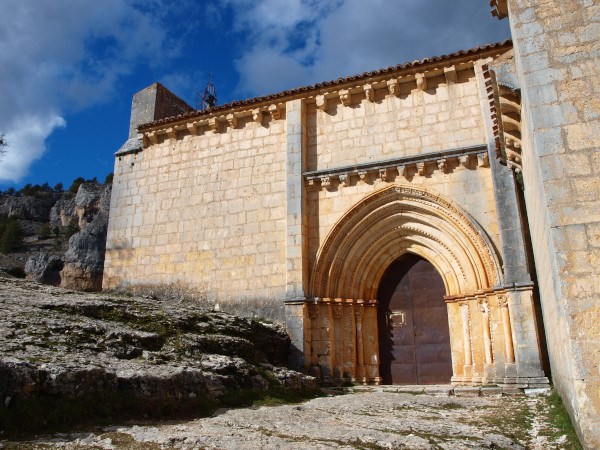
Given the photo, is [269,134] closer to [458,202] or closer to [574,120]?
[458,202]

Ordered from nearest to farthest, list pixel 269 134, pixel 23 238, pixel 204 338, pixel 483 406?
1. pixel 483 406
2. pixel 204 338
3. pixel 269 134
4. pixel 23 238

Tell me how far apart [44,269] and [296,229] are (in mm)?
12918

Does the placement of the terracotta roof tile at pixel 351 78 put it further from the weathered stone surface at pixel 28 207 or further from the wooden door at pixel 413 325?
the weathered stone surface at pixel 28 207

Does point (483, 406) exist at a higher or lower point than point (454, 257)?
lower

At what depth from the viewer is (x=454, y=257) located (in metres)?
10.2

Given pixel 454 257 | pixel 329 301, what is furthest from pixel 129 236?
pixel 454 257

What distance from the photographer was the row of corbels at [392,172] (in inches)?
398

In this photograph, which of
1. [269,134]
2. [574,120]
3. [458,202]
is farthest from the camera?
[269,134]

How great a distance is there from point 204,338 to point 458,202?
567cm

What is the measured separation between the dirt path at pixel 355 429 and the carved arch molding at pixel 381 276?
2.32 meters

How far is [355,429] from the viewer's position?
16.8 ft

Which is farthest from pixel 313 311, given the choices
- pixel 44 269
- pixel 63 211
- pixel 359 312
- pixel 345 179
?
pixel 63 211

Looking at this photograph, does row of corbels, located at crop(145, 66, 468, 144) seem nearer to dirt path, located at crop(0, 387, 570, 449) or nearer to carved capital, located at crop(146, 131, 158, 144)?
carved capital, located at crop(146, 131, 158, 144)

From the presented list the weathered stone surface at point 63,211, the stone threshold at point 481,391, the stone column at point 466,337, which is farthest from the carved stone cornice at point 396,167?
Answer: the weathered stone surface at point 63,211
